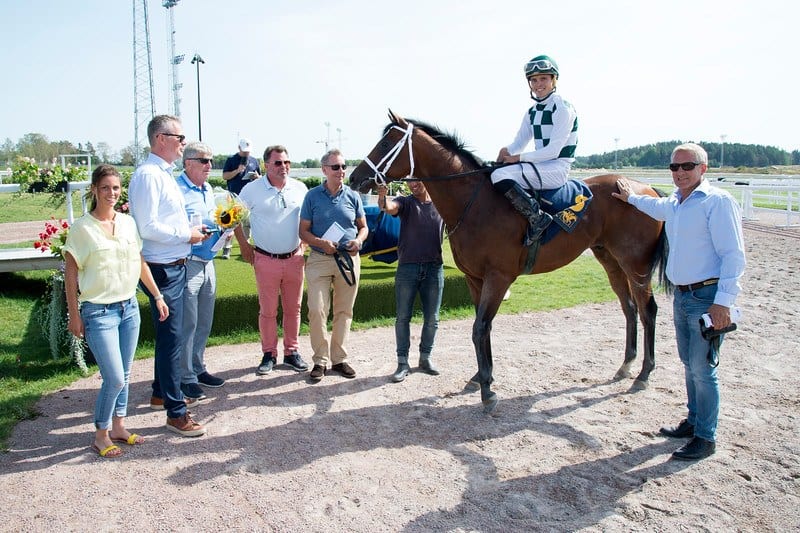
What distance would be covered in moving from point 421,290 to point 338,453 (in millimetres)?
1913

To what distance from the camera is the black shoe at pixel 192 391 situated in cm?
448

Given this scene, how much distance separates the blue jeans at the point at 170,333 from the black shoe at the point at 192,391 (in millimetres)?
612

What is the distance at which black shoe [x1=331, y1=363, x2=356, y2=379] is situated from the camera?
16.5 ft

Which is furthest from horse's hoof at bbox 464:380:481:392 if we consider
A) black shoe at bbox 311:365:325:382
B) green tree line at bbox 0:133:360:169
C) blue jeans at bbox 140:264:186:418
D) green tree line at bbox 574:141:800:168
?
green tree line at bbox 574:141:800:168

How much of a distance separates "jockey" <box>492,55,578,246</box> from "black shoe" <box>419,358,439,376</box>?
4.90ft

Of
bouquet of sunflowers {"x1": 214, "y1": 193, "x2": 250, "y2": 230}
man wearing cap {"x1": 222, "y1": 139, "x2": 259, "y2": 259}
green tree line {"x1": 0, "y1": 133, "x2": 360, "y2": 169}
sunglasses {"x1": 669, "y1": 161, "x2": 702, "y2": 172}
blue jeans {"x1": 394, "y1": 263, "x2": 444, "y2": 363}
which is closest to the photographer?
sunglasses {"x1": 669, "y1": 161, "x2": 702, "y2": 172}

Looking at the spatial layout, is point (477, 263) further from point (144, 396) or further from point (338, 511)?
point (144, 396)

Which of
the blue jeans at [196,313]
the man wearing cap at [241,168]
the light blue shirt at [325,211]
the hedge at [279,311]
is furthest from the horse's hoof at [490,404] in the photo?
the man wearing cap at [241,168]

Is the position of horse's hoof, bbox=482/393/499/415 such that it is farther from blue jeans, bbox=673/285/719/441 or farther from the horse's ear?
the horse's ear

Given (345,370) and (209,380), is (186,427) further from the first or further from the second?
(345,370)

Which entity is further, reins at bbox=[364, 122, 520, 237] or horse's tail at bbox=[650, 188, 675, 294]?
horse's tail at bbox=[650, 188, 675, 294]

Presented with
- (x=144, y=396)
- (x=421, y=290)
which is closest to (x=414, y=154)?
(x=421, y=290)

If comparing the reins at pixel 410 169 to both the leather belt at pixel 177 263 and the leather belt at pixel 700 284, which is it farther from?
the leather belt at pixel 700 284

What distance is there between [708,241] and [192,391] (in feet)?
12.5
